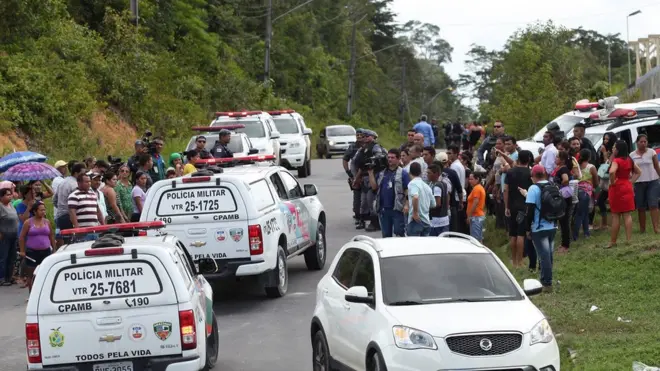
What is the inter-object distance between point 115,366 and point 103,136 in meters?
27.4

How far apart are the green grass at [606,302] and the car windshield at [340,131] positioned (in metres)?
33.7

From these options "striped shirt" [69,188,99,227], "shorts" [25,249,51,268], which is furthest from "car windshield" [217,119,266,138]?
"shorts" [25,249,51,268]

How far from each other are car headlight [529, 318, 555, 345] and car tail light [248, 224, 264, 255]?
6.85 metres

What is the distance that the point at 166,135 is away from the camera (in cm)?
4194

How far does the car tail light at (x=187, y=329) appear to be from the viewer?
10164 millimetres

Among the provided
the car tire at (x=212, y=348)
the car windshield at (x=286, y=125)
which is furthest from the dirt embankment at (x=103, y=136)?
the car tire at (x=212, y=348)

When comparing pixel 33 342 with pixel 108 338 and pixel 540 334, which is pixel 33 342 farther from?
pixel 540 334

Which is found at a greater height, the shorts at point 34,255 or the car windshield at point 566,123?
the car windshield at point 566,123

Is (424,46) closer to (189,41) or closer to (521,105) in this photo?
(189,41)

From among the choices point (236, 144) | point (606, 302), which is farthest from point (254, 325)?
A: point (236, 144)

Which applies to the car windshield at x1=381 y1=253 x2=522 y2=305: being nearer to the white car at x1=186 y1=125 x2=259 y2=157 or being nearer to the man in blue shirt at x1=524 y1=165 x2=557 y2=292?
Result: the man in blue shirt at x1=524 y1=165 x2=557 y2=292

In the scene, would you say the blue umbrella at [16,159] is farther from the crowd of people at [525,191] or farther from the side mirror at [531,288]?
the side mirror at [531,288]

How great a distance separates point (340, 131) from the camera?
53281mm

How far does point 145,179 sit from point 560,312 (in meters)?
8.87
